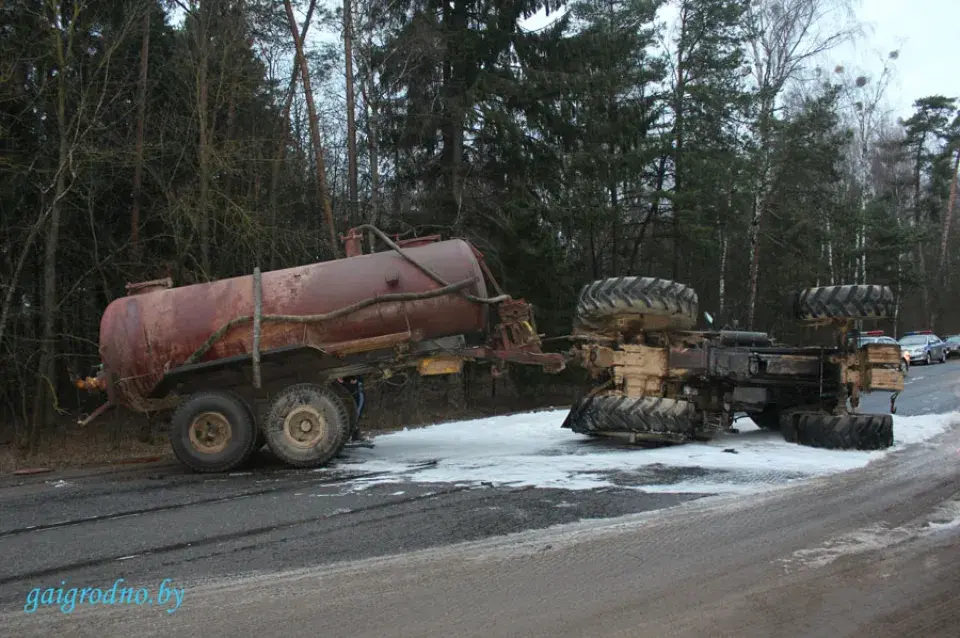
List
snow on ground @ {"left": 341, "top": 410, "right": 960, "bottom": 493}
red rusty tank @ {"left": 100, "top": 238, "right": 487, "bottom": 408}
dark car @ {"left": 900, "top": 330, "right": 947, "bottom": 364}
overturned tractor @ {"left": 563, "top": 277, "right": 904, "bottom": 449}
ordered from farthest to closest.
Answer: dark car @ {"left": 900, "top": 330, "right": 947, "bottom": 364} → overturned tractor @ {"left": 563, "top": 277, "right": 904, "bottom": 449} → red rusty tank @ {"left": 100, "top": 238, "right": 487, "bottom": 408} → snow on ground @ {"left": 341, "top": 410, "right": 960, "bottom": 493}

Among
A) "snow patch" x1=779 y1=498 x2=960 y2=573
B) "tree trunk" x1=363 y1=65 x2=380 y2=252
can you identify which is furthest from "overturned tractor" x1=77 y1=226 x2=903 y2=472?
"tree trunk" x1=363 y1=65 x2=380 y2=252

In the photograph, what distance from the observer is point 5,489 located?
7.85m

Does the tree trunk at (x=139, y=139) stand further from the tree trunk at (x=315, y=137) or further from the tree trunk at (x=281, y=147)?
the tree trunk at (x=315, y=137)

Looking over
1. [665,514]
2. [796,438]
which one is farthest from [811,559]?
[796,438]

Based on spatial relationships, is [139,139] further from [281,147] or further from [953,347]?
[953,347]

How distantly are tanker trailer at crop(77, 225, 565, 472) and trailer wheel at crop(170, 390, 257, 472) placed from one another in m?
0.01

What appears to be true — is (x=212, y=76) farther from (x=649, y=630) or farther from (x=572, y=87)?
(x=649, y=630)

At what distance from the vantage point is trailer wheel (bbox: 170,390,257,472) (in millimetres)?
8328

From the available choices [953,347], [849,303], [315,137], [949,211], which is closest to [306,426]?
[849,303]

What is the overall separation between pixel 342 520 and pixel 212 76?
1114 cm

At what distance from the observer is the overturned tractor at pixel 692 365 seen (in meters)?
9.30

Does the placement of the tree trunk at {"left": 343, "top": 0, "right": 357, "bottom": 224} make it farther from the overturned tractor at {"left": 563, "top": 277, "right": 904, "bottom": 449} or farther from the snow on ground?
the overturned tractor at {"left": 563, "top": 277, "right": 904, "bottom": 449}

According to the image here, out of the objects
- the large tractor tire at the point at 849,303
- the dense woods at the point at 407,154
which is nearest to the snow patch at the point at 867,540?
the large tractor tire at the point at 849,303

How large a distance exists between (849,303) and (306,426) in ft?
22.5
